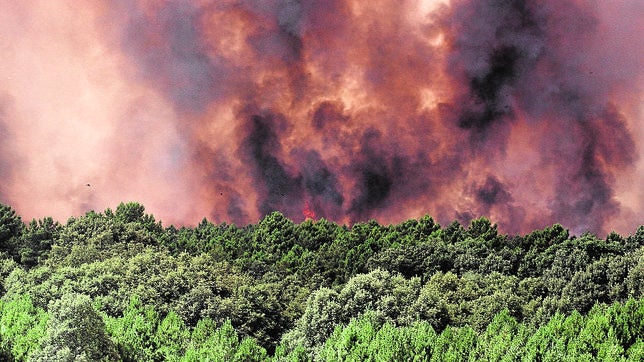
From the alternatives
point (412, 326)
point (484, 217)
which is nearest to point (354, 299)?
point (412, 326)

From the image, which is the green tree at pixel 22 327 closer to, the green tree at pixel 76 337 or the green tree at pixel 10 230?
the green tree at pixel 76 337

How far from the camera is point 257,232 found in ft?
477

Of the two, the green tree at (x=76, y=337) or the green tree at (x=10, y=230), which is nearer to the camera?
the green tree at (x=76, y=337)

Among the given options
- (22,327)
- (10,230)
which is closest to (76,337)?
(22,327)

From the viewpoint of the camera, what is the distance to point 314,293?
309ft

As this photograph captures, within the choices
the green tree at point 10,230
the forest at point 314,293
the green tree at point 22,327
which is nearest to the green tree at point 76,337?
the forest at point 314,293

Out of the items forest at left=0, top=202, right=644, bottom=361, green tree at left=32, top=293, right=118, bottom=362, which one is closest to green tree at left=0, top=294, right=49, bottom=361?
forest at left=0, top=202, right=644, bottom=361

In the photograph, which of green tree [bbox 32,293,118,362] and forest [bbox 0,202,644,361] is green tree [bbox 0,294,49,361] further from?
green tree [bbox 32,293,118,362]

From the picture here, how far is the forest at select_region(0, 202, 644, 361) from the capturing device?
70.9m

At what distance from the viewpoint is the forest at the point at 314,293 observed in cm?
7094

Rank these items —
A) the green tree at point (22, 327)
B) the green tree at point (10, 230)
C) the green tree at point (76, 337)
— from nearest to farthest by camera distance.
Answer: the green tree at point (76, 337), the green tree at point (22, 327), the green tree at point (10, 230)

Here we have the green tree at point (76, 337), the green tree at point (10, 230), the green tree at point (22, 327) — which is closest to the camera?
the green tree at point (76, 337)

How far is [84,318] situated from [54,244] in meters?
66.0

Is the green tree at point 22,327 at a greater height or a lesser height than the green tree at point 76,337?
greater
